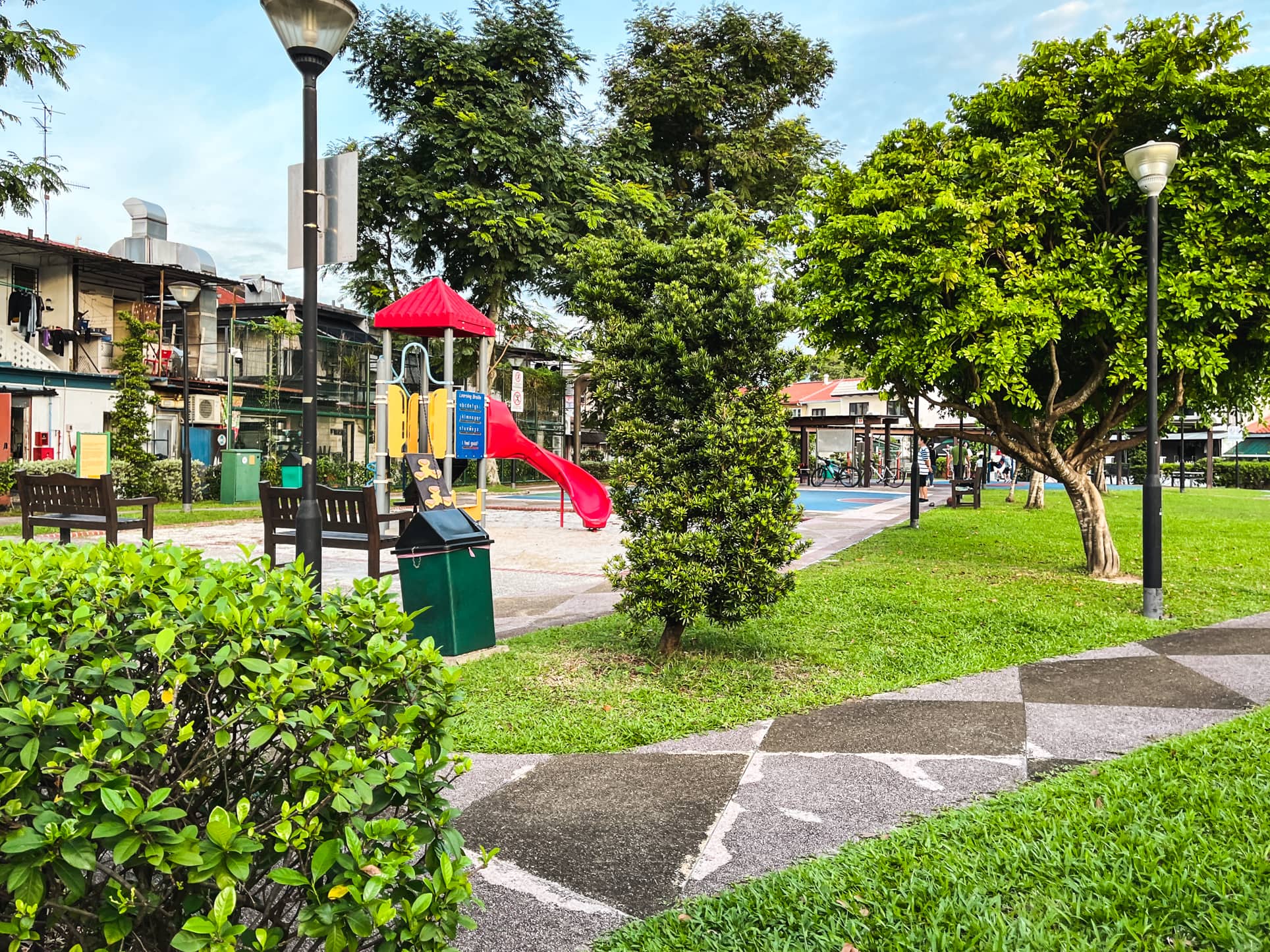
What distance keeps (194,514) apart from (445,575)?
515 inches

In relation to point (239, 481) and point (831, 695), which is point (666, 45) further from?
point (831, 695)

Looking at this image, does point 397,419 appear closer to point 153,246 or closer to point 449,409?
point 449,409

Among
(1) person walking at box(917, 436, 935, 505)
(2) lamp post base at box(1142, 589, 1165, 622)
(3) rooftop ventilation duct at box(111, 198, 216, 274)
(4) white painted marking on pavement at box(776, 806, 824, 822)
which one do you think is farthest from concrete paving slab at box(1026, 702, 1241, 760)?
(3) rooftop ventilation duct at box(111, 198, 216, 274)

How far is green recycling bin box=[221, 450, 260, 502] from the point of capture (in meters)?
20.4

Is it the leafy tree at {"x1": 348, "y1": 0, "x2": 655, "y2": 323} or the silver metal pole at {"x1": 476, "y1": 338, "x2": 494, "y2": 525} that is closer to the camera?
the silver metal pole at {"x1": 476, "y1": 338, "x2": 494, "y2": 525}

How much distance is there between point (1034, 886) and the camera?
2.69m

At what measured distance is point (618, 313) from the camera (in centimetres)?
545

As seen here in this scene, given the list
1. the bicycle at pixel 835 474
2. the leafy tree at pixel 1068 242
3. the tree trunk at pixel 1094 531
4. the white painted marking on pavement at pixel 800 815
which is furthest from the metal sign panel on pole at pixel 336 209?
the bicycle at pixel 835 474

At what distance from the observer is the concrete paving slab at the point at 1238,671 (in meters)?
4.98

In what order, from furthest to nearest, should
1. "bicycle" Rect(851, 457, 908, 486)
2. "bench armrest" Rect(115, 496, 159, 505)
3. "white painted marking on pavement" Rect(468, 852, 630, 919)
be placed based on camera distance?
"bicycle" Rect(851, 457, 908, 486), "bench armrest" Rect(115, 496, 159, 505), "white painted marking on pavement" Rect(468, 852, 630, 919)

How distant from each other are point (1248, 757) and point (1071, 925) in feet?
6.31

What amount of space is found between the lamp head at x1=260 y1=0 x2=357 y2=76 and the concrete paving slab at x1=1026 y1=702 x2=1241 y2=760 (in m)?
5.54

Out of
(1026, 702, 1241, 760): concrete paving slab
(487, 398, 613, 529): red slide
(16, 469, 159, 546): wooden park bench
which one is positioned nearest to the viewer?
(1026, 702, 1241, 760): concrete paving slab

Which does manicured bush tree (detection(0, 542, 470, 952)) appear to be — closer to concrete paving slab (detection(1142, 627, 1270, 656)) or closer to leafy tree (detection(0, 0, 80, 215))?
concrete paving slab (detection(1142, 627, 1270, 656))
